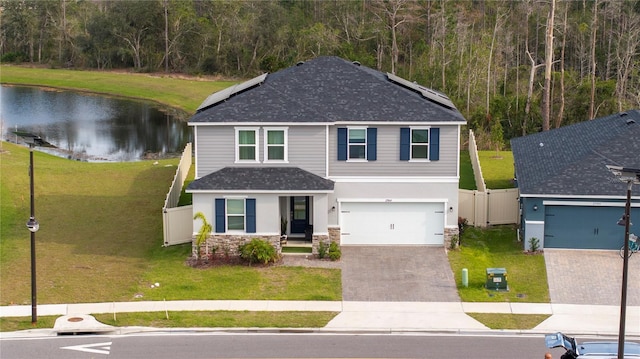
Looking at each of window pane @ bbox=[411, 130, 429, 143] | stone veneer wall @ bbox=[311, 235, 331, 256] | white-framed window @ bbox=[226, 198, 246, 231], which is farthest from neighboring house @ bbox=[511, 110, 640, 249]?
white-framed window @ bbox=[226, 198, 246, 231]

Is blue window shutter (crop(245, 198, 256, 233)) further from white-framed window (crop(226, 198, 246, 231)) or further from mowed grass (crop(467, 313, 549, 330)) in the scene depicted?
mowed grass (crop(467, 313, 549, 330))

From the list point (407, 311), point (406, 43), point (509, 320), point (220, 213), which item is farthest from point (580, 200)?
point (406, 43)

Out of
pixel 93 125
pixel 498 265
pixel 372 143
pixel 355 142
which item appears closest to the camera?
pixel 498 265

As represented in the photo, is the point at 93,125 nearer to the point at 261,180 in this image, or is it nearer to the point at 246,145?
the point at 246,145

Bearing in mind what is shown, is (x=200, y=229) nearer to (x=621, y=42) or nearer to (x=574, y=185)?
(x=574, y=185)

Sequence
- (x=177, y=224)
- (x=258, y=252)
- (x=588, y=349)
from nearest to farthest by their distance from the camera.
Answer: (x=588, y=349) < (x=258, y=252) < (x=177, y=224)

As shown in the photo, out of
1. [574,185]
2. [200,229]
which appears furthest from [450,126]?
[200,229]
